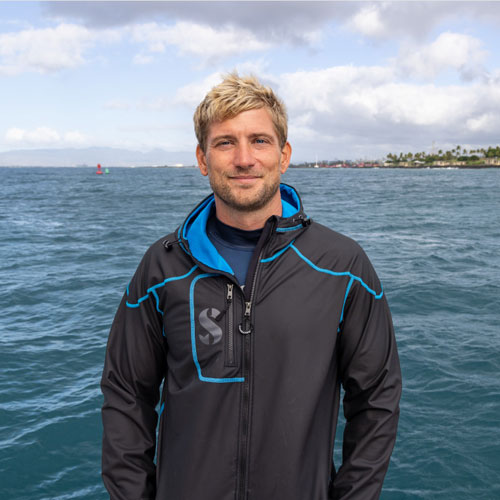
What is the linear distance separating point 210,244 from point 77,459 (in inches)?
235

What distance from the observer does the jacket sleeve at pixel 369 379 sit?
2.15 meters

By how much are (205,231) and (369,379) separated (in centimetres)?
96

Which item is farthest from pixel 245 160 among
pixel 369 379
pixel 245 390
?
pixel 369 379

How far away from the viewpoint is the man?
2.13m

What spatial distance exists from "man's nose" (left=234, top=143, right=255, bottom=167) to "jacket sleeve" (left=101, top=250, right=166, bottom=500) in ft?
1.97

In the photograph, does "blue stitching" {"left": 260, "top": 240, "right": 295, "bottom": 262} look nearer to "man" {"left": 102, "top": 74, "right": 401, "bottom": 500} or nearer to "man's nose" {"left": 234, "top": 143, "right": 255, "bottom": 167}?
"man" {"left": 102, "top": 74, "right": 401, "bottom": 500}

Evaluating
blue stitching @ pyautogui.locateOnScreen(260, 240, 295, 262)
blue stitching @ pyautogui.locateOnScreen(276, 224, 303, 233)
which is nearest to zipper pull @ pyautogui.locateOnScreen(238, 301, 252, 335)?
blue stitching @ pyautogui.locateOnScreen(260, 240, 295, 262)

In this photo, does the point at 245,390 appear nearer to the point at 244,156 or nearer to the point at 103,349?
the point at 244,156

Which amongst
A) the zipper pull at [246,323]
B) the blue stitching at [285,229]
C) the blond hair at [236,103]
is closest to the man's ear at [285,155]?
the blond hair at [236,103]

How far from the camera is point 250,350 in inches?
84.4

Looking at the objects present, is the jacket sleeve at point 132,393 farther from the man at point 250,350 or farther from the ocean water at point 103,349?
the ocean water at point 103,349

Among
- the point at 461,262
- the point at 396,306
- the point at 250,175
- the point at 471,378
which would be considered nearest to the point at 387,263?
the point at 461,262

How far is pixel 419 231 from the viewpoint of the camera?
28.2 meters

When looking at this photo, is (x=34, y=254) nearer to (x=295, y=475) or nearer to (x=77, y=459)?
(x=77, y=459)
